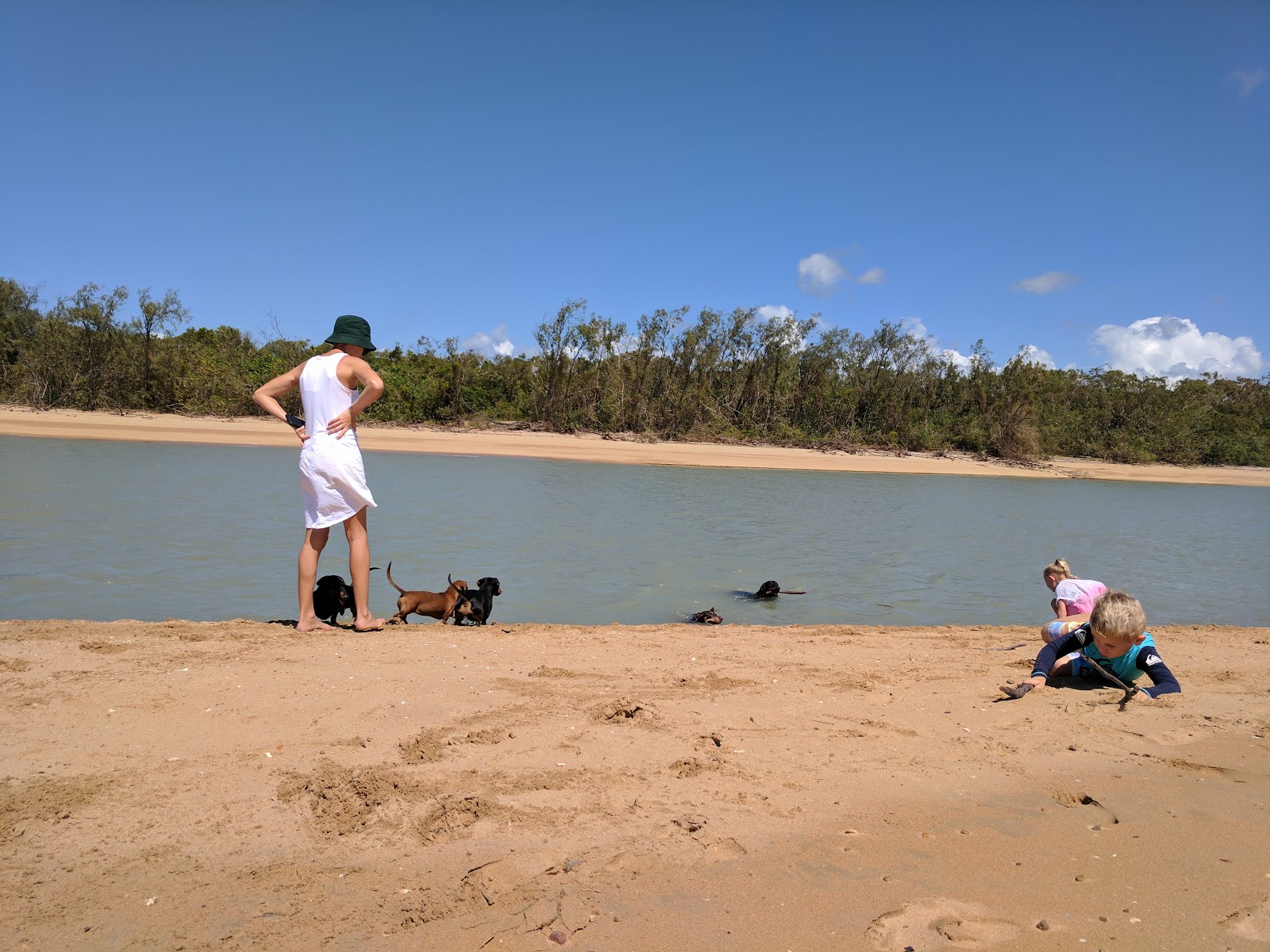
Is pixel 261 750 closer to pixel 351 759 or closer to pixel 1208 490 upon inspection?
pixel 351 759

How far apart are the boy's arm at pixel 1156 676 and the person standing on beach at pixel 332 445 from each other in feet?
14.3

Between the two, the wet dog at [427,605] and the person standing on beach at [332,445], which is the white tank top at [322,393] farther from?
the wet dog at [427,605]

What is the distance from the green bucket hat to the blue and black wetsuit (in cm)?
440

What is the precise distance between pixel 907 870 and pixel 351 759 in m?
2.00

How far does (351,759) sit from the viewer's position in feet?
10.1

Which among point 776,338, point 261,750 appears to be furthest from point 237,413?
point 261,750

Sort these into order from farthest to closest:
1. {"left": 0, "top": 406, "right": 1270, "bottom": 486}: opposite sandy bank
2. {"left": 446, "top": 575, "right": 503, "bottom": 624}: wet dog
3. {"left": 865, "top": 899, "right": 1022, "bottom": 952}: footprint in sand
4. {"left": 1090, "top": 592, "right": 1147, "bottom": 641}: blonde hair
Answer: {"left": 0, "top": 406, "right": 1270, "bottom": 486}: opposite sandy bank, {"left": 446, "top": 575, "right": 503, "bottom": 624}: wet dog, {"left": 1090, "top": 592, "right": 1147, "bottom": 641}: blonde hair, {"left": 865, "top": 899, "right": 1022, "bottom": 952}: footprint in sand

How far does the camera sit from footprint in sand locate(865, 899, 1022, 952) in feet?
6.93

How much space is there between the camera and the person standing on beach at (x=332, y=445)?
484 centimetres

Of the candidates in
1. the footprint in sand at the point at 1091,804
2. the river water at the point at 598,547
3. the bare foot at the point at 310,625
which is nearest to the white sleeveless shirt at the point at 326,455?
the bare foot at the point at 310,625

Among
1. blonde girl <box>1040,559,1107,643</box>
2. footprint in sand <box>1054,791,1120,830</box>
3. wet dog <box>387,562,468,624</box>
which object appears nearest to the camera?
footprint in sand <box>1054,791,1120,830</box>

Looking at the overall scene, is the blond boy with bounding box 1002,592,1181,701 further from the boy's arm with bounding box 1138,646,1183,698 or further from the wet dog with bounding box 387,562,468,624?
the wet dog with bounding box 387,562,468,624

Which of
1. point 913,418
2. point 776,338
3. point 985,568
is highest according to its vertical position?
point 776,338

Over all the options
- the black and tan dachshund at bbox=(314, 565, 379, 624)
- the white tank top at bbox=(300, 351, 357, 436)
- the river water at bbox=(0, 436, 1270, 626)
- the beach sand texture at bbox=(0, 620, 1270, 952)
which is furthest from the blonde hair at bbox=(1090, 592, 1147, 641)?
the black and tan dachshund at bbox=(314, 565, 379, 624)
